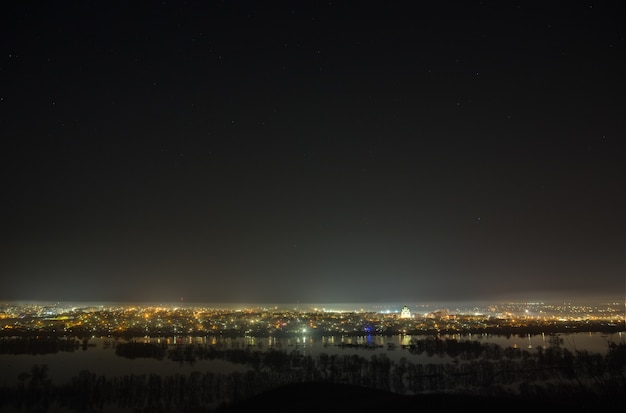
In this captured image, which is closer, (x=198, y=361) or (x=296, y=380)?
(x=296, y=380)

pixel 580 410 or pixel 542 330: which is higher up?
pixel 580 410

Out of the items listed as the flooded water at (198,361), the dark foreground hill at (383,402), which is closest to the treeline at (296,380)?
the flooded water at (198,361)

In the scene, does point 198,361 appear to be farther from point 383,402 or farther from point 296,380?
point 383,402

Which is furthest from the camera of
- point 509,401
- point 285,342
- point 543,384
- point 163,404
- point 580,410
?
point 285,342

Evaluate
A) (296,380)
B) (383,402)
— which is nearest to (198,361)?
(296,380)

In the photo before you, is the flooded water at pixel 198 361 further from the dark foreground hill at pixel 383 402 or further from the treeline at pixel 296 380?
the dark foreground hill at pixel 383 402

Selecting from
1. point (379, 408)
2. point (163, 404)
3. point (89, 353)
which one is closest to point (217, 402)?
point (163, 404)

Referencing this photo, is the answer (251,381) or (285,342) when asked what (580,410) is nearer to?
(251,381)
